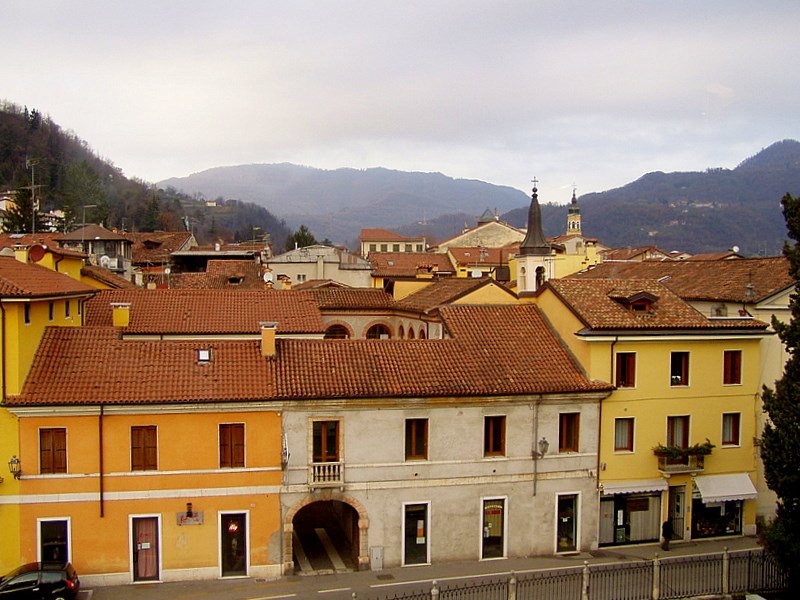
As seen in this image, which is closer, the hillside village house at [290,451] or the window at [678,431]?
the hillside village house at [290,451]

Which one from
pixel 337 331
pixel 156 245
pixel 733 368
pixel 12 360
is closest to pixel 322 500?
pixel 12 360

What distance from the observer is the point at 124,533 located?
2397 centimetres

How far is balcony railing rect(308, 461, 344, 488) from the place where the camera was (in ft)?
82.9

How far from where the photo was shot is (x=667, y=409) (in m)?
29.0

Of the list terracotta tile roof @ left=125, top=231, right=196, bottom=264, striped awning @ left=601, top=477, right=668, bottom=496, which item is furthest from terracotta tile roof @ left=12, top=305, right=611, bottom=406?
terracotta tile roof @ left=125, top=231, right=196, bottom=264

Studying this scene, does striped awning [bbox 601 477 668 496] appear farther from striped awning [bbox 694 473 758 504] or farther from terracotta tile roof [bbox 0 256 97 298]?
terracotta tile roof [bbox 0 256 97 298]

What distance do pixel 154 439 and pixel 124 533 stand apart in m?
3.12

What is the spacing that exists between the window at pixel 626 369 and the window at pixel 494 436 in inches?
201

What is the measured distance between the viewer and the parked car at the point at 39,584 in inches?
835

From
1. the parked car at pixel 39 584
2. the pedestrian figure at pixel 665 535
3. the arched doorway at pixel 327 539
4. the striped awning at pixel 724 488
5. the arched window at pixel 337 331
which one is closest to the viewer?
the parked car at pixel 39 584

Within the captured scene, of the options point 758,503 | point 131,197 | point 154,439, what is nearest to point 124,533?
point 154,439

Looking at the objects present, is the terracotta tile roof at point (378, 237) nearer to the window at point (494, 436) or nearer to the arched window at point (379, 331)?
the arched window at point (379, 331)

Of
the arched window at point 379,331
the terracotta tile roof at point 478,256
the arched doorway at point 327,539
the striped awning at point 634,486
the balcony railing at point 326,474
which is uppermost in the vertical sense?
the terracotta tile roof at point 478,256

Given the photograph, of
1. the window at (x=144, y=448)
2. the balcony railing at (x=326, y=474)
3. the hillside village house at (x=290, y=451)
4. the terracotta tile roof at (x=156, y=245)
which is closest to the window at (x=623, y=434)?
the hillside village house at (x=290, y=451)
